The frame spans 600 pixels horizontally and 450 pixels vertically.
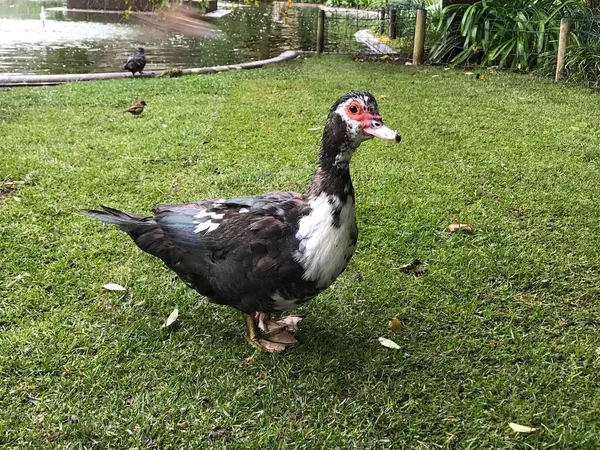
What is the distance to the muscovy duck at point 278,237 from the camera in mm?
2250

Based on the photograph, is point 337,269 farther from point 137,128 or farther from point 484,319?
point 137,128

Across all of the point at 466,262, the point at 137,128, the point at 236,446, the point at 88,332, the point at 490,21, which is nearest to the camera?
the point at 236,446

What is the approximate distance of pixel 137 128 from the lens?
5.58 metres

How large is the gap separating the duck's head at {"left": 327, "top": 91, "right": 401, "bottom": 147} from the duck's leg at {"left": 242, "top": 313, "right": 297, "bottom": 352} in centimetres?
102

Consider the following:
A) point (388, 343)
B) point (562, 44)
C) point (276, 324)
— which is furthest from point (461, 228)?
point (562, 44)

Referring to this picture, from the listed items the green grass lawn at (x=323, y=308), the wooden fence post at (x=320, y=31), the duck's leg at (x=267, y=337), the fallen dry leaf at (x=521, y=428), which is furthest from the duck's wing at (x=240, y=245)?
the wooden fence post at (x=320, y=31)

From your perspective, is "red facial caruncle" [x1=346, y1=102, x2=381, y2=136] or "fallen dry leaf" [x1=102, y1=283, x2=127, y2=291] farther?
"fallen dry leaf" [x1=102, y1=283, x2=127, y2=291]

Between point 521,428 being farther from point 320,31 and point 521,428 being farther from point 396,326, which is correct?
point 320,31

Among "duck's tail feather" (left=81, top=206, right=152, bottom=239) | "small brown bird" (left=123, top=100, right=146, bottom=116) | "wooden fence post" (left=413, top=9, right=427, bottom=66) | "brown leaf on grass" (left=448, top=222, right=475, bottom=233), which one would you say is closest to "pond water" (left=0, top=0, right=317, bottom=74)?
"small brown bird" (left=123, top=100, right=146, bottom=116)

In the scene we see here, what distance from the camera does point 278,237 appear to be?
234 centimetres

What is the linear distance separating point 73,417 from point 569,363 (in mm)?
2184

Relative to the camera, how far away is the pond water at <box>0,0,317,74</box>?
9.83m

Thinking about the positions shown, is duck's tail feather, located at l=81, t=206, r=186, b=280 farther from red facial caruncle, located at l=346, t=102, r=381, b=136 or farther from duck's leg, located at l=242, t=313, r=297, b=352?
red facial caruncle, located at l=346, t=102, r=381, b=136

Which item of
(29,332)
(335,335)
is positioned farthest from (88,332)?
(335,335)
